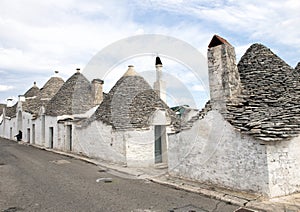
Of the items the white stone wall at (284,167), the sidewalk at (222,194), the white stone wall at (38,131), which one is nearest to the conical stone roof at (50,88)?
the white stone wall at (38,131)

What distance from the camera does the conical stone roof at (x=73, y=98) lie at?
64.6 feet

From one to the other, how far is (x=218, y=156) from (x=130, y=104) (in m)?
6.71

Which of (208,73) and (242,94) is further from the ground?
(208,73)

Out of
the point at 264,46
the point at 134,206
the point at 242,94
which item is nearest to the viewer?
the point at 134,206

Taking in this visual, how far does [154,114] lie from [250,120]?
6194 millimetres

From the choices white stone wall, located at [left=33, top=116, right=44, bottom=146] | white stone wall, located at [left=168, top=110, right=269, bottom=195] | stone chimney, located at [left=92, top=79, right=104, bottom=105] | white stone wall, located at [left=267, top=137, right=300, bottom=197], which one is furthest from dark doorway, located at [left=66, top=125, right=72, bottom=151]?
white stone wall, located at [left=267, top=137, right=300, bottom=197]

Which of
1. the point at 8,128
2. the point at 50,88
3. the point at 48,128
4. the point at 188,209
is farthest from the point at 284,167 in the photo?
the point at 8,128

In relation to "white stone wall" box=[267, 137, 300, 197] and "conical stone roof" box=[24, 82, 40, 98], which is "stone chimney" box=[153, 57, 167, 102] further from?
"conical stone roof" box=[24, 82, 40, 98]

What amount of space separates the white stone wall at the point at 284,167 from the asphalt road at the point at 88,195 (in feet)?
4.67

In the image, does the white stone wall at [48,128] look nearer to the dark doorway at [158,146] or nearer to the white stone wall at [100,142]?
the white stone wall at [100,142]

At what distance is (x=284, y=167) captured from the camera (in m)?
6.57

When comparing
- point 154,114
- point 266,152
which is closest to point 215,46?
point 266,152

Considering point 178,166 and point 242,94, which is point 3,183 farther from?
point 242,94

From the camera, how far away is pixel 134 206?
602cm
